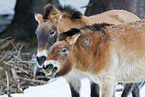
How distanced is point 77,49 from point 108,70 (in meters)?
0.59

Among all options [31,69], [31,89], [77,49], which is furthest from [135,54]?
[31,69]

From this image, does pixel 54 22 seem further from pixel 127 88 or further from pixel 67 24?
pixel 127 88

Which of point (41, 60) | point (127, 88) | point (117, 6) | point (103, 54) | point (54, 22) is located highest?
point (54, 22)

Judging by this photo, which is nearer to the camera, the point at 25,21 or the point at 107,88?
the point at 107,88

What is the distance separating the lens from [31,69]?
317 inches

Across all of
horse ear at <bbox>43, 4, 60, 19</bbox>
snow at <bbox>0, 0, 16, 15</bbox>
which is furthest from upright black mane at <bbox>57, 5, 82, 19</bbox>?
snow at <bbox>0, 0, 16, 15</bbox>

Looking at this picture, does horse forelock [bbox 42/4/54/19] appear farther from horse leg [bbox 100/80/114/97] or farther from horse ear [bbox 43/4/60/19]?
horse leg [bbox 100/80/114/97]

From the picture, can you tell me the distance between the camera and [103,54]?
4.45 m

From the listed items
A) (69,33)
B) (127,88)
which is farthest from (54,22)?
(127,88)

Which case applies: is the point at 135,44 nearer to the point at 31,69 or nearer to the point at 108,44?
the point at 108,44

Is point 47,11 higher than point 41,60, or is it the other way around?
point 47,11

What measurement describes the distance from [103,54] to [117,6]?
4110 mm

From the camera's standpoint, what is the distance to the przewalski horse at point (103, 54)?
14.4 ft

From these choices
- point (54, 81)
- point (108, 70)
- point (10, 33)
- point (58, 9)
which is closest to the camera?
point (108, 70)
